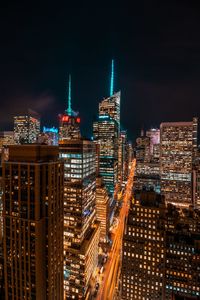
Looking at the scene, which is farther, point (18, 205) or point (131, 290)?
point (131, 290)

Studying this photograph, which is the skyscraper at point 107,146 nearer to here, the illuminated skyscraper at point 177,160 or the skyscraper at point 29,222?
the illuminated skyscraper at point 177,160

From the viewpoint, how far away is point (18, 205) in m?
43.5

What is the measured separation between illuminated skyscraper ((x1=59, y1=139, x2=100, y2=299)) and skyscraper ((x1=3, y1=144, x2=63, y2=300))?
70.1 ft

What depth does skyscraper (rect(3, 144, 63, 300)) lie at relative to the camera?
42156 mm

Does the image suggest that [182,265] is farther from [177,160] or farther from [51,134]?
[51,134]

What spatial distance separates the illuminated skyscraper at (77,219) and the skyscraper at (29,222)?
21.4 meters

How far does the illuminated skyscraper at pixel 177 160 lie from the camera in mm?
154125

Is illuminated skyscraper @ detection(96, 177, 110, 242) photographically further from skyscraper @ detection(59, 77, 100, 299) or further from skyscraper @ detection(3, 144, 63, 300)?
skyscraper @ detection(3, 144, 63, 300)

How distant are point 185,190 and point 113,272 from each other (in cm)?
9703

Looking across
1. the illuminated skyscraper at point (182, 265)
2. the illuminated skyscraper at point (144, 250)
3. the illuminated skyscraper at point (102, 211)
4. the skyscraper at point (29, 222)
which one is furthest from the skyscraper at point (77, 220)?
the illuminated skyscraper at point (182, 265)

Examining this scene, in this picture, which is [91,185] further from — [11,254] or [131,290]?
[11,254]

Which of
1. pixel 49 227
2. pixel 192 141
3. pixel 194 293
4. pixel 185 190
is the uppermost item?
pixel 192 141

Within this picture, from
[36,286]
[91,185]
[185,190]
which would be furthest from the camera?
[185,190]

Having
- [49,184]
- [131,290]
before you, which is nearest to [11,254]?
[49,184]
